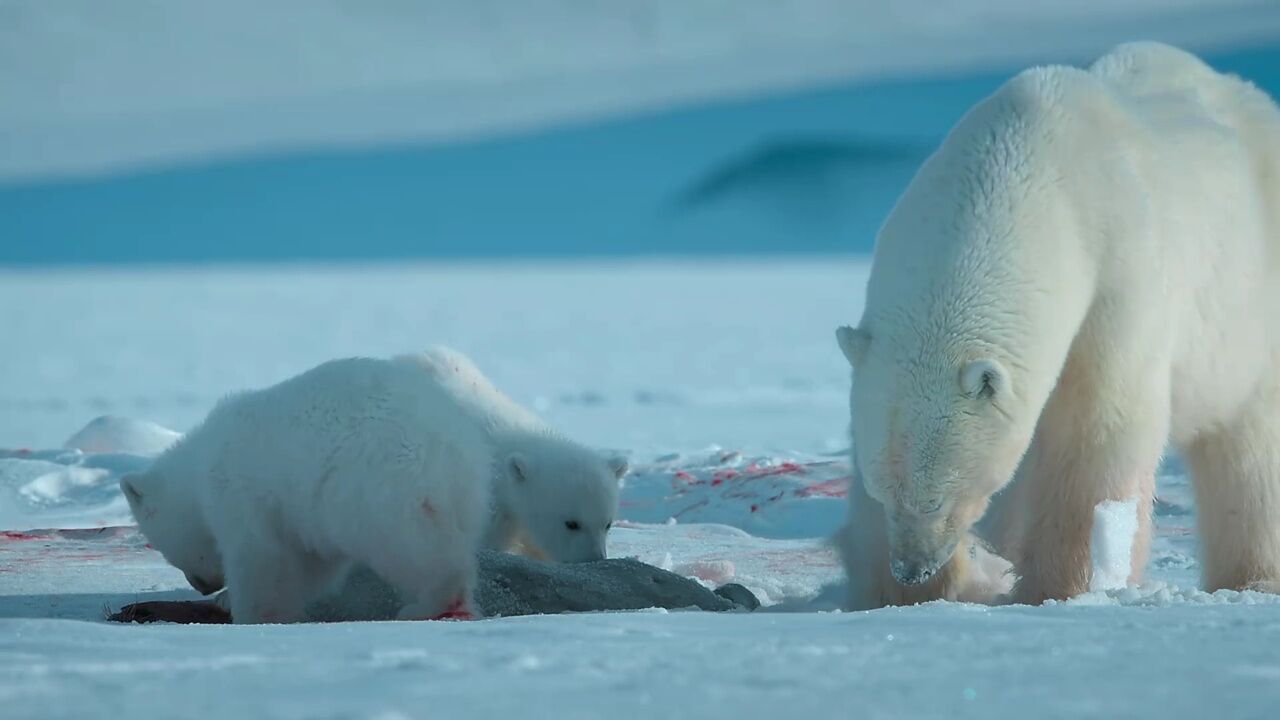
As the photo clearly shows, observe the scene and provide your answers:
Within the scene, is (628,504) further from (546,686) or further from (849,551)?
(546,686)

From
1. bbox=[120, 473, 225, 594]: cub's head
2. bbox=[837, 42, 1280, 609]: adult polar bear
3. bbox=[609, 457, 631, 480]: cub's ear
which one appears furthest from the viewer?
bbox=[609, 457, 631, 480]: cub's ear

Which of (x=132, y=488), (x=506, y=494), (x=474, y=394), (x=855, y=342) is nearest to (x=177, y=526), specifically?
(x=132, y=488)

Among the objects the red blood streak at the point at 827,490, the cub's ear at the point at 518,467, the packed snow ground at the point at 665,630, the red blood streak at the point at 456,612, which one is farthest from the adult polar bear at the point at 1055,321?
the red blood streak at the point at 827,490

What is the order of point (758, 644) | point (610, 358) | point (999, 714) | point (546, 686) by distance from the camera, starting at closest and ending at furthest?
point (999, 714) → point (546, 686) → point (758, 644) → point (610, 358)

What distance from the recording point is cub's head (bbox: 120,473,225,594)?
450 centimetres

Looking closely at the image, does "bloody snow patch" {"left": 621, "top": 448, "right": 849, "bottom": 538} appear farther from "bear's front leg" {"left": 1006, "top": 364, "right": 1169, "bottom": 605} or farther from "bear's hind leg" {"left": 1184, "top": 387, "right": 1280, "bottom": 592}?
"bear's front leg" {"left": 1006, "top": 364, "right": 1169, "bottom": 605}

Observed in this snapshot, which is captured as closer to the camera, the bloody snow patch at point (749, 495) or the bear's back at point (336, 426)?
the bear's back at point (336, 426)

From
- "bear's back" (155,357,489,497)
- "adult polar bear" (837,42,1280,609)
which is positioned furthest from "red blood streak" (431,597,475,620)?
"adult polar bear" (837,42,1280,609)

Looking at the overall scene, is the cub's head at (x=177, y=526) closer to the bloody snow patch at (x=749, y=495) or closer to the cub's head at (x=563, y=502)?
the cub's head at (x=563, y=502)

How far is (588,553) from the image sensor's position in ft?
16.4

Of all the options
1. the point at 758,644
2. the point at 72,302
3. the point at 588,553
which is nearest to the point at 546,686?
the point at 758,644

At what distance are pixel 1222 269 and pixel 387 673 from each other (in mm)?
2702

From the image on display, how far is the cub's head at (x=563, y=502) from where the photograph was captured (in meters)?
5.05

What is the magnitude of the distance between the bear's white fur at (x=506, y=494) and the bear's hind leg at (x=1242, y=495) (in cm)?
206
